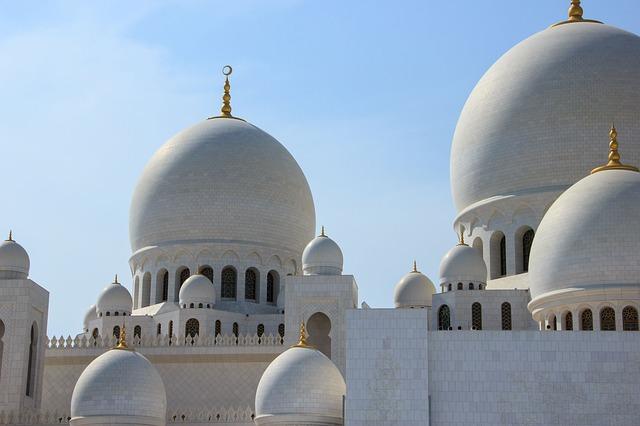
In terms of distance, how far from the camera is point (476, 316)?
3145 cm

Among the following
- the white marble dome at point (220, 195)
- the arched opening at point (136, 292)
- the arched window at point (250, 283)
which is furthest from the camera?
the arched opening at point (136, 292)

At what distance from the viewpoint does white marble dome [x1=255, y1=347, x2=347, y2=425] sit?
26.8 m

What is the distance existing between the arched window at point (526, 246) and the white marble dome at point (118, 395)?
32.9ft

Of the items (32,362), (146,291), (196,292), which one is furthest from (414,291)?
(32,362)

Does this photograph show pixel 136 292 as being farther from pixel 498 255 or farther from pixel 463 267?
pixel 498 255

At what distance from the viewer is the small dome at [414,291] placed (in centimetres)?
3325

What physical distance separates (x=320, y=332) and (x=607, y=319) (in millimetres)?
8858

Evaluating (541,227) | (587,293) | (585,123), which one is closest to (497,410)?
(587,293)

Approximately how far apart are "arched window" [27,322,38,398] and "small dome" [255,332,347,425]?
6.54m

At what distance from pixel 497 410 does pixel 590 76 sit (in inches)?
478

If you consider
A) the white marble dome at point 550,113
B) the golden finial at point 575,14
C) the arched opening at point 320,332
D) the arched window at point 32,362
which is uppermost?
the golden finial at point 575,14

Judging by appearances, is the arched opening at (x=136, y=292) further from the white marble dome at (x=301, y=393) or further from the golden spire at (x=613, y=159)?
the golden spire at (x=613, y=159)

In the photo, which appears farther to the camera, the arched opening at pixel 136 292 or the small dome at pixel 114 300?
the arched opening at pixel 136 292

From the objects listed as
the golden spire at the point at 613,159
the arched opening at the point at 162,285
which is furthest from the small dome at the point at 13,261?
the golden spire at the point at 613,159
